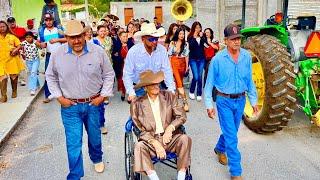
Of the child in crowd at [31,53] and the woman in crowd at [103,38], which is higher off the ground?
the woman in crowd at [103,38]

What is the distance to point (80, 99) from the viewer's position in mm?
4324

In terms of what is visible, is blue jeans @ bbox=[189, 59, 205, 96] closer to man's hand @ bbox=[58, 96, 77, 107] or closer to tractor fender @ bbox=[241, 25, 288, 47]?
tractor fender @ bbox=[241, 25, 288, 47]

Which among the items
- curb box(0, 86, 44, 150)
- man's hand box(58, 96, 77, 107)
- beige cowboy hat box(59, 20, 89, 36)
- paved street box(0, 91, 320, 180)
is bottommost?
paved street box(0, 91, 320, 180)

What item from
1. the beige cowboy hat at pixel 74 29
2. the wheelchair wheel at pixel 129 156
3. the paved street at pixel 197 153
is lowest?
the paved street at pixel 197 153

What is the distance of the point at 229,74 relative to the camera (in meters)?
4.35

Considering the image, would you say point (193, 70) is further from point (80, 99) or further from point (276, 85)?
point (80, 99)

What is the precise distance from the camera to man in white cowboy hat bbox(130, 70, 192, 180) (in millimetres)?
3858

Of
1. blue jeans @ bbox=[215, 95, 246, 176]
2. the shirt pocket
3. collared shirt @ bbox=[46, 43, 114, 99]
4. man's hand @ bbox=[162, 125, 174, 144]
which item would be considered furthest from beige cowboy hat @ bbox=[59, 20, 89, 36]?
blue jeans @ bbox=[215, 95, 246, 176]

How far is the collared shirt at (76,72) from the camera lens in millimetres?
4195

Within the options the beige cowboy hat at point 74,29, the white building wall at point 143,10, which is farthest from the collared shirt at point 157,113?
the white building wall at point 143,10

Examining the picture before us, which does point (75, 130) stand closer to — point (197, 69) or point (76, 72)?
point (76, 72)

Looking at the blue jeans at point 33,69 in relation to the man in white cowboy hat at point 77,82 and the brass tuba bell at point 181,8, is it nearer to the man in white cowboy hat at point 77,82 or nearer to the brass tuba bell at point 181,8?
the brass tuba bell at point 181,8

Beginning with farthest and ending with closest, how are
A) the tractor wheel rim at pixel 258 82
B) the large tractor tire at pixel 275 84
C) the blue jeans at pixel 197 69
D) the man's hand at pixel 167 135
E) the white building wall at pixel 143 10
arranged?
1. the white building wall at pixel 143 10
2. the blue jeans at pixel 197 69
3. the tractor wheel rim at pixel 258 82
4. the large tractor tire at pixel 275 84
5. the man's hand at pixel 167 135

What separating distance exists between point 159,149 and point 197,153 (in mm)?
1595
